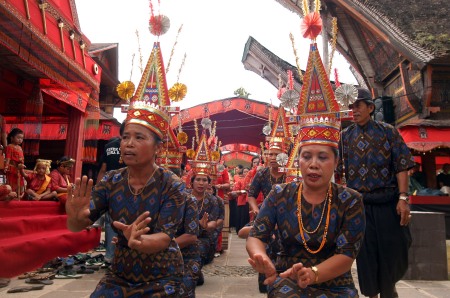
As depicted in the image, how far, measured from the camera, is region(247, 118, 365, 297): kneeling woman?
2135mm

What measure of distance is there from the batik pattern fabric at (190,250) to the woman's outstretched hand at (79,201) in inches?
24.9

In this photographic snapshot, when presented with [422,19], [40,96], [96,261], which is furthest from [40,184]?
[422,19]

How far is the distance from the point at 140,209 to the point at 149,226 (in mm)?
115

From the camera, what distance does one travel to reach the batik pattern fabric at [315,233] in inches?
84.9

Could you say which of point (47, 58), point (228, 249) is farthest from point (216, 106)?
point (47, 58)

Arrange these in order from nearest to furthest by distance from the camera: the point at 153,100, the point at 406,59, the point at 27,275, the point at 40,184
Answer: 1. the point at 153,100
2. the point at 27,275
3. the point at 40,184
4. the point at 406,59

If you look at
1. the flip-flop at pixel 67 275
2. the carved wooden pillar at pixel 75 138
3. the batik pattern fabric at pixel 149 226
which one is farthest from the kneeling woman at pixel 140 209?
the carved wooden pillar at pixel 75 138

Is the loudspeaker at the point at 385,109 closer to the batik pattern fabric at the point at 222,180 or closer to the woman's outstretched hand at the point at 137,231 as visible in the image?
the batik pattern fabric at the point at 222,180

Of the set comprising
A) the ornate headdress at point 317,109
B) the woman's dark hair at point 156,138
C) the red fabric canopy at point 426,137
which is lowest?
the woman's dark hair at point 156,138

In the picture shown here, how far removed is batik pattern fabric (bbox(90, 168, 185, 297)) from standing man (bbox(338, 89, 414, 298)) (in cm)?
173

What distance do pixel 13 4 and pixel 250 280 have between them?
482cm

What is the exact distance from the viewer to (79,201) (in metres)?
2.33

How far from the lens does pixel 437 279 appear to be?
5.12 metres

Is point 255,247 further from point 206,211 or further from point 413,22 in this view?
point 413,22
